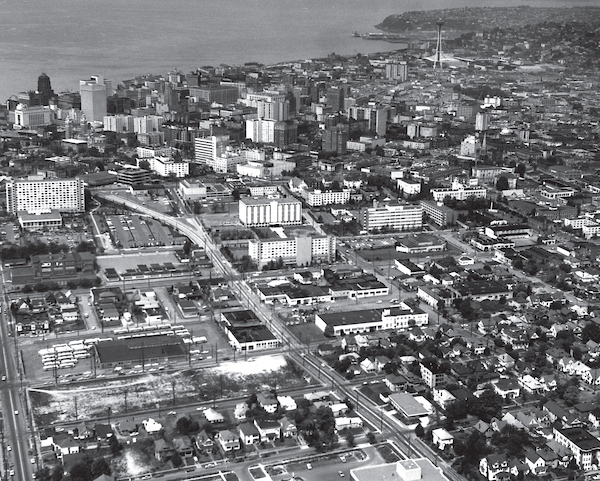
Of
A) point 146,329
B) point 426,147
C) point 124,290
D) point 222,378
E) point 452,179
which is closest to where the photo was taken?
point 222,378

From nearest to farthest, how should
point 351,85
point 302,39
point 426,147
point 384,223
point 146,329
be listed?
point 146,329, point 384,223, point 426,147, point 351,85, point 302,39

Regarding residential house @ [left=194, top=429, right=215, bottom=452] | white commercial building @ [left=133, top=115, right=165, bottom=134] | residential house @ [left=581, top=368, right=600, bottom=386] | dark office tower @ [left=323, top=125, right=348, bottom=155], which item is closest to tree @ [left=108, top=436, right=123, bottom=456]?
residential house @ [left=194, top=429, right=215, bottom=452]

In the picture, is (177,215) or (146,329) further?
(177,215)

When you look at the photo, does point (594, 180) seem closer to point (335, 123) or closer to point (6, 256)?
point (335, 123)

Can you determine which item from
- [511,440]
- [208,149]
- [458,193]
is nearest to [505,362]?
[511,440]

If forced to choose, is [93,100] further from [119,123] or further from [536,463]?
[536,463]

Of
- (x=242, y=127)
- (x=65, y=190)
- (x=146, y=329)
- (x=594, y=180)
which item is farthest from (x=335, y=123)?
(x=146, y=329)

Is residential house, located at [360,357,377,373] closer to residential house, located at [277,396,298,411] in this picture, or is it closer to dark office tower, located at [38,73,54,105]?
residential house, located at [277,396,298,411]

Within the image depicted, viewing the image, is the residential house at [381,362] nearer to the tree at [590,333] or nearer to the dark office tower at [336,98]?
the tree at [590,333]
